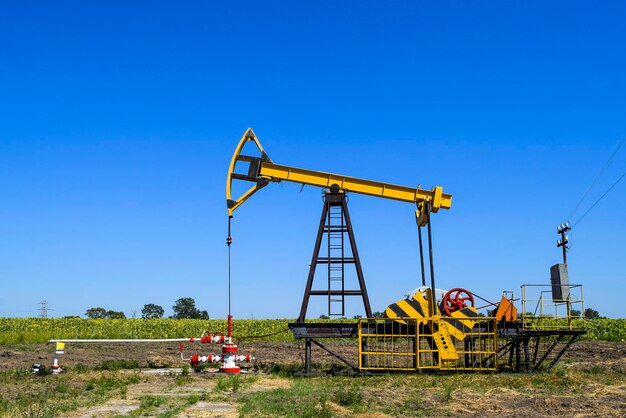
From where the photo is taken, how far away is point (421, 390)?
1152cm

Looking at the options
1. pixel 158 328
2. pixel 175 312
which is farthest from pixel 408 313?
pixel 175 312

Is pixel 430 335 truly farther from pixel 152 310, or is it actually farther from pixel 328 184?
pixel 152 310

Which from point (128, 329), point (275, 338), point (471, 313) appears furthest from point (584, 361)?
point (128, 329)

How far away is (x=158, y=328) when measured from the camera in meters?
38.8

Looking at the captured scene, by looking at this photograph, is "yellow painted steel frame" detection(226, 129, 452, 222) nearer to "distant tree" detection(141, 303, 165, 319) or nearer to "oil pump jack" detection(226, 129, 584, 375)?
"oil pump jack" detection(226, 129, 584, 375)

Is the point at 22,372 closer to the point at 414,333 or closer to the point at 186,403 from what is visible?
the point at 186,403

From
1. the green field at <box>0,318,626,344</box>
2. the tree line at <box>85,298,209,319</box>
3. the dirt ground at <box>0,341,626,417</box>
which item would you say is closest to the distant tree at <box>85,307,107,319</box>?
the tree line at <box>85,298,209,319</box>

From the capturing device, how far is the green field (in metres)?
32.8

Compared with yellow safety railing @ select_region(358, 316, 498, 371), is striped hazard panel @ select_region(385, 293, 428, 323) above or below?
above

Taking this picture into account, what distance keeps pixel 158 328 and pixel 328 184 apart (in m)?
26.4

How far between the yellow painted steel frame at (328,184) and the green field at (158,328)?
1835cm

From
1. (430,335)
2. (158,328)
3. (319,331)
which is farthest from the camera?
(158,328)

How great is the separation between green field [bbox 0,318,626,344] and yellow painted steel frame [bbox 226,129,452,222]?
1835cm

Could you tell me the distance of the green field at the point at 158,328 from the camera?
32.8 m
